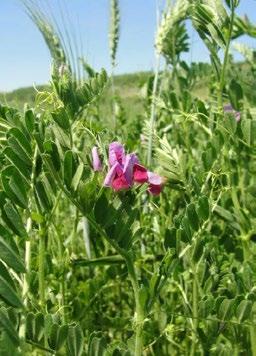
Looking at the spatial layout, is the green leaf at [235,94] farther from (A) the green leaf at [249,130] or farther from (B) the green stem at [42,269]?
(B) the green stem at [42,269]

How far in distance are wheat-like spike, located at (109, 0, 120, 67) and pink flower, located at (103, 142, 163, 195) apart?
115 cm

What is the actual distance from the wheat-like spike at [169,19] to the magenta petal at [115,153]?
0.82 m

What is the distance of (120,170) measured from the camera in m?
0.70

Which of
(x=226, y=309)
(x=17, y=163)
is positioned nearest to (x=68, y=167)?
(x=17, y=163)

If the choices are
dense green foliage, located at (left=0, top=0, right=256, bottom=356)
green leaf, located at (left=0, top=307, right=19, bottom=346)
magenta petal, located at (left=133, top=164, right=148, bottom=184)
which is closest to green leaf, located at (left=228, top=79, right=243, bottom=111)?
dense green foliage, located at (left=0, top=0, right=256, bottom=356)

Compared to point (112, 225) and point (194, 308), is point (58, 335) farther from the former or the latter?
point (194, 308)

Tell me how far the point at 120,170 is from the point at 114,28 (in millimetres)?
1266

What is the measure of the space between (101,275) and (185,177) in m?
0.50

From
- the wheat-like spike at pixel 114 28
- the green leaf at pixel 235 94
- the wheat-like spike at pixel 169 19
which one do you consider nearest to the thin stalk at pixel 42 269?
the green leaf at pixel 235 94

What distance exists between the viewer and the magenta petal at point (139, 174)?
2.45 feet

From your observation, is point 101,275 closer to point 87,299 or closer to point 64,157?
point 87,299

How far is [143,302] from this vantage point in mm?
661

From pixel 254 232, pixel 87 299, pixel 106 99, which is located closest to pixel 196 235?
pixel 254 232

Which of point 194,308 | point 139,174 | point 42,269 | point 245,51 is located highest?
point 245,51
